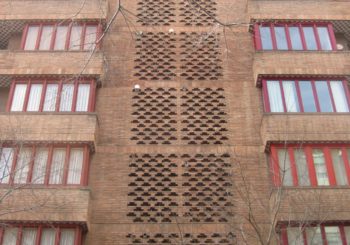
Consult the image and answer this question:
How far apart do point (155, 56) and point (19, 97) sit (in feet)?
17.7

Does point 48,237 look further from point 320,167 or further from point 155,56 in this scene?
point 320,167

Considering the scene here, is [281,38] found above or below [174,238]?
above

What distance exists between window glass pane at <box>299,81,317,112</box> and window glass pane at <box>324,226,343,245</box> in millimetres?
4485

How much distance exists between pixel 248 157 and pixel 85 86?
21.3 ft

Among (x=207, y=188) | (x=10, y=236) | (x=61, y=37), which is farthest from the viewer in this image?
(x=61, y=37)

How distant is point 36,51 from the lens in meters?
21.3

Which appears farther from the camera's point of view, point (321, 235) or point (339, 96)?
point (339, 96)

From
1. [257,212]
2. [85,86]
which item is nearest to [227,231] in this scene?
[257,212]

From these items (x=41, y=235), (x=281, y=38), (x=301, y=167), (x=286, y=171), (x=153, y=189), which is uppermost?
(x=281, y=38)

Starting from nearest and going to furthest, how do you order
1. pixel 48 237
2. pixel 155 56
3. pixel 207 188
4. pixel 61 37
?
pixel 48 237 < pixel 207 188 < pixel 61 37 < pixel 155 56

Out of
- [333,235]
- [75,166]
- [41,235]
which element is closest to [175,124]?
[75,166]

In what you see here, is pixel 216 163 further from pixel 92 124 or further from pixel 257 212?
pixel 92 124

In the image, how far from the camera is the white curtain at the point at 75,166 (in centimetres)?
1877

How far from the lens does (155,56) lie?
22.2 m
